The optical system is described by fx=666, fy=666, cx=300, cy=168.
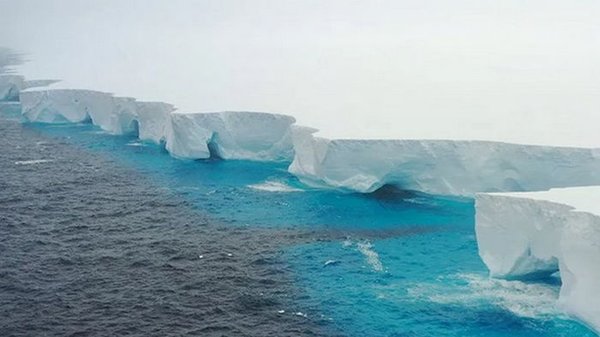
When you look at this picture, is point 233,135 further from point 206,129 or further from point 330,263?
point 330,263

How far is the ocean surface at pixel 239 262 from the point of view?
12484mm

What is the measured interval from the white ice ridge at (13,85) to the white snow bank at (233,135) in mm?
17229

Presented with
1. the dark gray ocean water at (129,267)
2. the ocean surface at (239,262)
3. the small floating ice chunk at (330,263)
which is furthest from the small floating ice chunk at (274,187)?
the small floating ice chunk at (330,263)

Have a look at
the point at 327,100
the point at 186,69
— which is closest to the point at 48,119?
the point at 186,69

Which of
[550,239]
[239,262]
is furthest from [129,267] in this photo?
[550,239]

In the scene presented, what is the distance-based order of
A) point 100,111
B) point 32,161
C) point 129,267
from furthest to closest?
point 100,111 → point 32,161 → point 129,267

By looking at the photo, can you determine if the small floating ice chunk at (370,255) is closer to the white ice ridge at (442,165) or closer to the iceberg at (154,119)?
the white ice ridge at (442,165)

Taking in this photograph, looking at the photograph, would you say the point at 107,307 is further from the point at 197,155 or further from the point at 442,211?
the point at 197,155

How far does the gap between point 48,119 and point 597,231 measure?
2972cm

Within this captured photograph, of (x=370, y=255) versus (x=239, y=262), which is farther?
(x=370, y=255)

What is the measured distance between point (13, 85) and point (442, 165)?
33.4 metres

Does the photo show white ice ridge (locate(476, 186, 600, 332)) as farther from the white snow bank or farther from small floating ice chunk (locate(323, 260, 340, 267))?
the white snow bank

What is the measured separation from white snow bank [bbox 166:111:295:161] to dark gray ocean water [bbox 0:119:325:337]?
9.23 ft

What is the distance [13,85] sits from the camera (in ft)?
141
